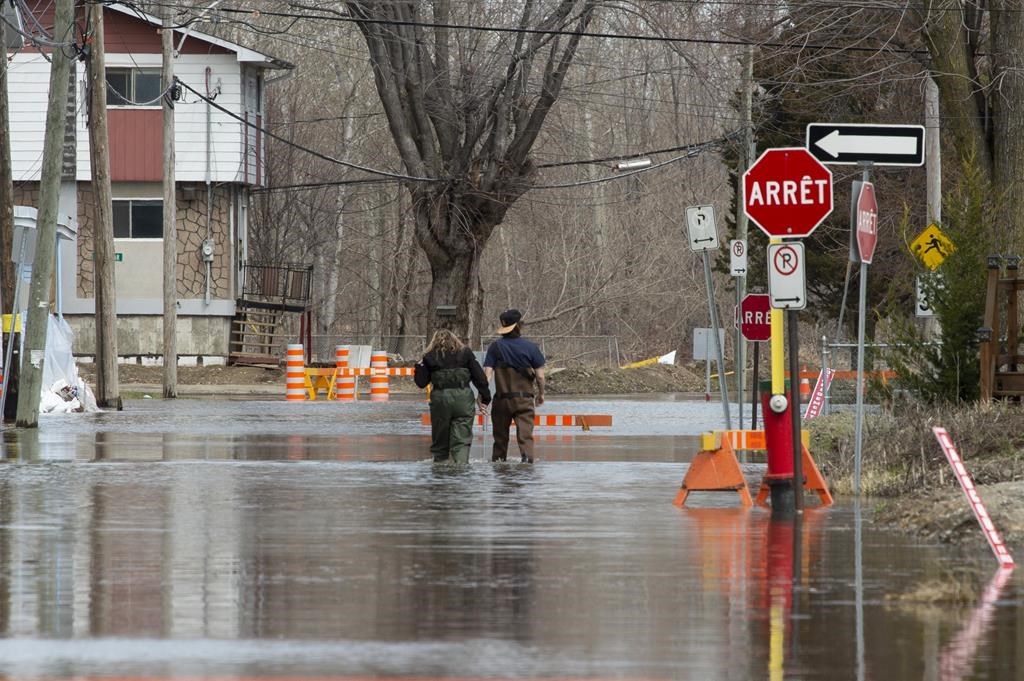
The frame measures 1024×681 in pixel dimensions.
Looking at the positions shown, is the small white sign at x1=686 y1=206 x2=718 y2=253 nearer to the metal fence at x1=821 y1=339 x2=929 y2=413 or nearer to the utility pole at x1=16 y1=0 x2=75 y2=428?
the metal fence at x1=821 y1=339 x2=929 y2=413

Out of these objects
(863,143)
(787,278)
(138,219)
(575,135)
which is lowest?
(787,278)

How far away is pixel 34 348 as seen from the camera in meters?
26.2

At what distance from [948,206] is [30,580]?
1467cm

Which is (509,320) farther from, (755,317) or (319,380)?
(319,380)

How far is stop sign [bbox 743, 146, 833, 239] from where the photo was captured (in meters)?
14.2

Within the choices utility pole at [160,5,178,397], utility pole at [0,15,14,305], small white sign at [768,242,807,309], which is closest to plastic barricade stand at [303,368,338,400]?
utility pole at [160,5,178,397]

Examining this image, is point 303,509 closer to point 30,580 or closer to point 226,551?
point 226,551

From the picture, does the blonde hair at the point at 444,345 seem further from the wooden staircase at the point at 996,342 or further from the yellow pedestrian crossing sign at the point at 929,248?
the yellow pedestrian crossing sign at the point at 929,248

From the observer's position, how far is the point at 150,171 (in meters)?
51.7

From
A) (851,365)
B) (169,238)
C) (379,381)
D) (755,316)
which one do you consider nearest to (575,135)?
(851,365)

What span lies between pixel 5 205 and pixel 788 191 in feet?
67.7

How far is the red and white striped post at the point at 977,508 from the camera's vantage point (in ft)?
36.2

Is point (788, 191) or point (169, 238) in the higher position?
point (169, 238)

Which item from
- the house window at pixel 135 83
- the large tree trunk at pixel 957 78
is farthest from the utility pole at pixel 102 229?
the house window at pixel 135 83
